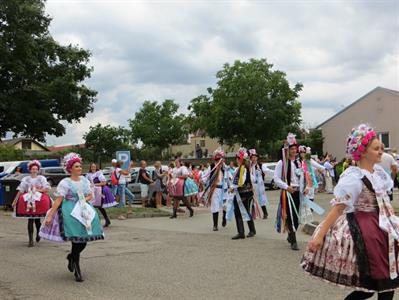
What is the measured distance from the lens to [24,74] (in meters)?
25.0

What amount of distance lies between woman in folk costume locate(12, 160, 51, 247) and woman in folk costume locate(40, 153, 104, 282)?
3.10 meters

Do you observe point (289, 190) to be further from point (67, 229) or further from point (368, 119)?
point (368, 119)

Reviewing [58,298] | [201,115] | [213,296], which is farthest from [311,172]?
[201,115]

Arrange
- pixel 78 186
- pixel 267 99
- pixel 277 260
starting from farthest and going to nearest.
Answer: pixel 267 99, pixel 277 260, pixel 78 186

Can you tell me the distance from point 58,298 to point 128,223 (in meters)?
8.45

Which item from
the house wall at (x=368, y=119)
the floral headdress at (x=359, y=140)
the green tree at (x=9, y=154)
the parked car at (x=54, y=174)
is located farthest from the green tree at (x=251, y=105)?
the floral headdress at (x=359, y=140)

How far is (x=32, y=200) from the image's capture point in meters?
10.5

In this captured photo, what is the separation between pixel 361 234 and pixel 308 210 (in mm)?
5284

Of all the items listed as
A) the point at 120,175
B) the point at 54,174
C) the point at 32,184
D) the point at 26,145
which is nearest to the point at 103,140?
the point at 54,174

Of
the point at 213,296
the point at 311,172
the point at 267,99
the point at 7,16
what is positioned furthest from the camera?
the point at 267,99

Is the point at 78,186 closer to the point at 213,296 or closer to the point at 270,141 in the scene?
the point at 213,296

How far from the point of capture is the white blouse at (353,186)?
4488 mm

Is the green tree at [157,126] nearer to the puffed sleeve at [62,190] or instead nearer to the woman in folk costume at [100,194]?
the woman in folk costume at [100,194]

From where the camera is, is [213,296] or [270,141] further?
[270,141]
